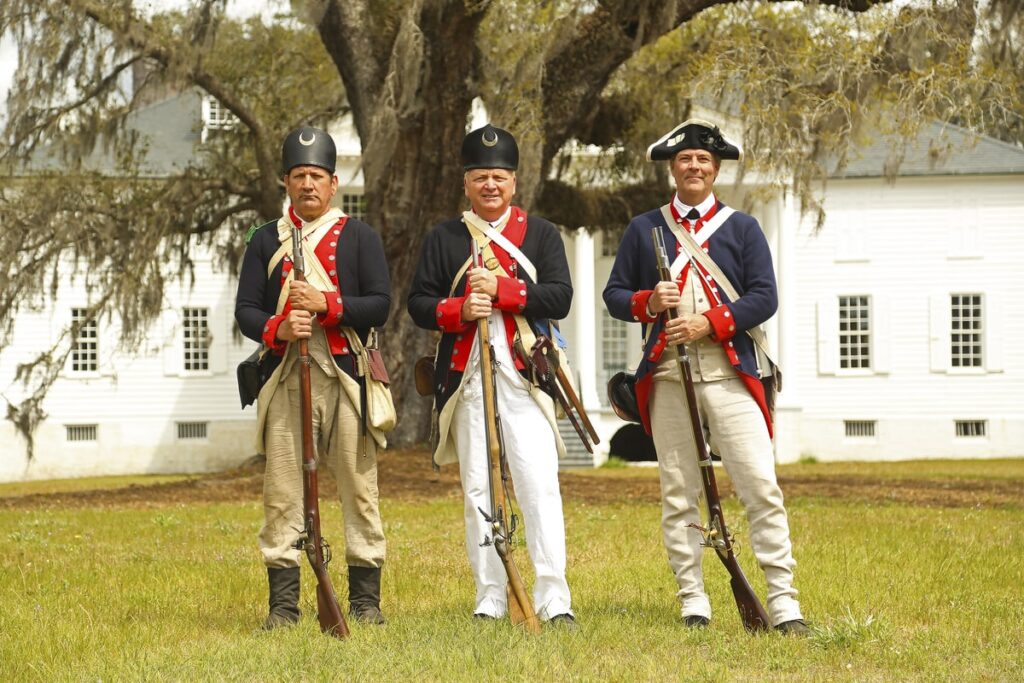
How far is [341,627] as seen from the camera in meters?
5.93

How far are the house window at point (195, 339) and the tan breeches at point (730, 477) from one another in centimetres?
2963

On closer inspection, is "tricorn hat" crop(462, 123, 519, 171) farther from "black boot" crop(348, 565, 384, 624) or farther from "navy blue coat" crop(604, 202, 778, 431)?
"black boot" crop(348, 565, 384, 624)

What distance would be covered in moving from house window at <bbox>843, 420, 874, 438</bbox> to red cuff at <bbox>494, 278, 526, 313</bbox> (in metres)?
30.8

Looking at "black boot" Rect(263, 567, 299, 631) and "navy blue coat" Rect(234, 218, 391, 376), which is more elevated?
"navy blue coat" Rect(234, 218, 391, 376)

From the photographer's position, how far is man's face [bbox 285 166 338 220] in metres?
6.41

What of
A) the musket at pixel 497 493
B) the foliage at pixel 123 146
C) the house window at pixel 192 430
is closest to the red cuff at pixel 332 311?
the musket at pixel 497 493

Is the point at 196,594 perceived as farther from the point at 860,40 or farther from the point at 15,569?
the point at 860,40

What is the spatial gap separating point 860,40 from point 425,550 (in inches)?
360

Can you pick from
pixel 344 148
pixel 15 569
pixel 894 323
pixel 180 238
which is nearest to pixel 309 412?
pixel 15 569

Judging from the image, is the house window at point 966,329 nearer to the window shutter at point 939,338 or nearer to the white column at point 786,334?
the window shutter at point 939,338

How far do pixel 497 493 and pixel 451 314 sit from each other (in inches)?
32.3

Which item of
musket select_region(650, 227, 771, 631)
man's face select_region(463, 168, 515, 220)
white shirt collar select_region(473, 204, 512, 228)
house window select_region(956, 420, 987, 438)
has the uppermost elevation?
man's face select_region(463, 168, 515, 220)

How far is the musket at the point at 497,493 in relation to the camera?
5.88 m

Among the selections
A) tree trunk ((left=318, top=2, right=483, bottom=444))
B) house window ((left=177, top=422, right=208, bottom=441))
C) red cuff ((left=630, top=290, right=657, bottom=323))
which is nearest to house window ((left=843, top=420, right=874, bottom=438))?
house window ((left=177, top=422, right=208, bottom=441))
